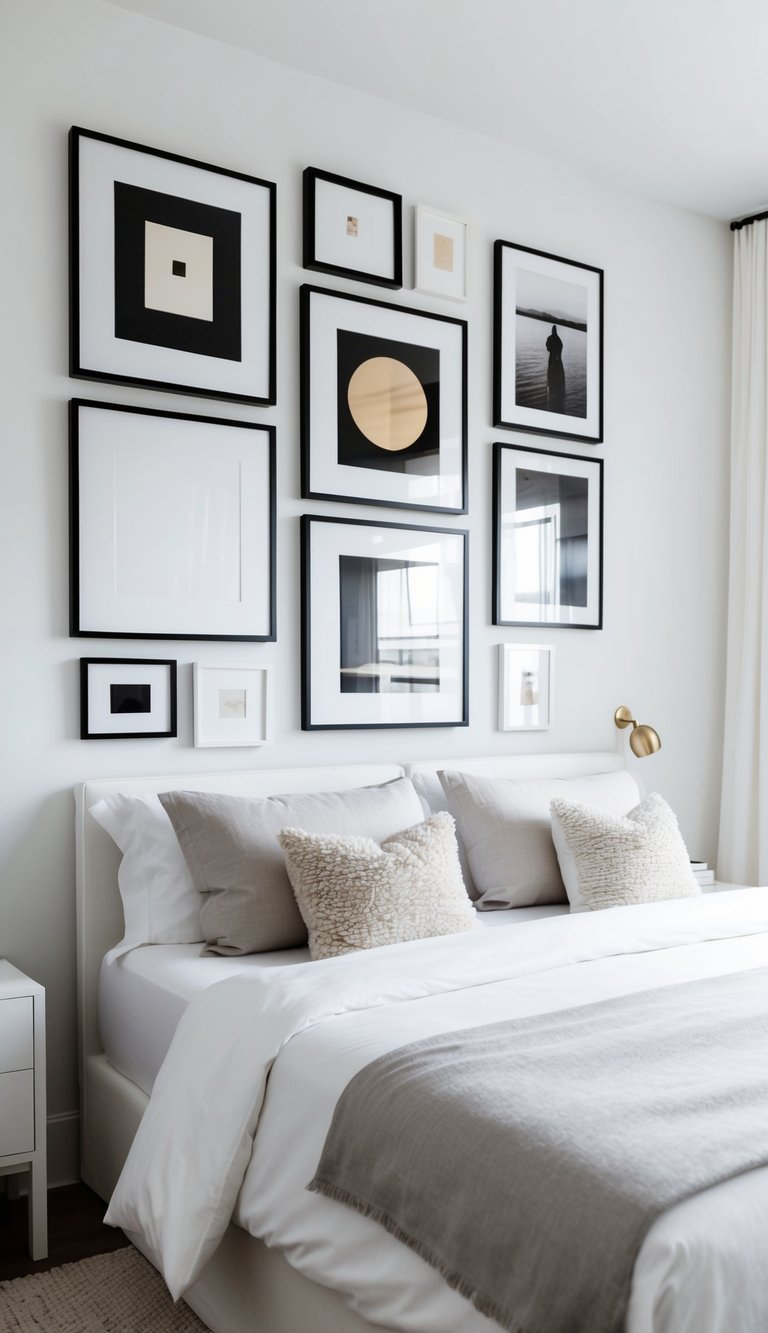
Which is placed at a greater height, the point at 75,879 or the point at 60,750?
the point at 60,750

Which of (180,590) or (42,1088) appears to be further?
(180,590)

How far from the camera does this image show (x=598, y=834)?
279 cm

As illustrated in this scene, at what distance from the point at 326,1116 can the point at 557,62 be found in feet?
8.92

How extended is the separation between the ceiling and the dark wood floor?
112 inches

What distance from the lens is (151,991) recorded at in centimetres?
227

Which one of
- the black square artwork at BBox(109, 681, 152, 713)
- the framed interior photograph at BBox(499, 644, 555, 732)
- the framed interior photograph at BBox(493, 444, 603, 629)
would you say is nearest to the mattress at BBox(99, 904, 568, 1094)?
the black square artwork at BBox(109, 681, 152, 713)

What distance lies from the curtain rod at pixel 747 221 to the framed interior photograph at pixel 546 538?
1.14 m

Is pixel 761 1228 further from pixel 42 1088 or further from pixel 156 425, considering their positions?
pixel 156 425

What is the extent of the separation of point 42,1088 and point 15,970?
29cm

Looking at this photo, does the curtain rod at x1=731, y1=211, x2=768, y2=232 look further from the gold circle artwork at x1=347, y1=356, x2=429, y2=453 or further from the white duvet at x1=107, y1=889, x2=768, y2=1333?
the white duvet at x1=107, y1=889, x2=768, y2=1333

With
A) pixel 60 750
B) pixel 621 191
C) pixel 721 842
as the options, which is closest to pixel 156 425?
pixel 60 750

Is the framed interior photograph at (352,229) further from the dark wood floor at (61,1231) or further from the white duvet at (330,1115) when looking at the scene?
the dark wood floor at (61,1231)

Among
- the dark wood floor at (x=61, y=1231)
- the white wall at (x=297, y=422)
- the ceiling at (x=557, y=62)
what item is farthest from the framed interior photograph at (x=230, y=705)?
the ceiling at (x=557, y=62)

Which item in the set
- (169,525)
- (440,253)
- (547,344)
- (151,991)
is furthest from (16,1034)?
(547,344)
